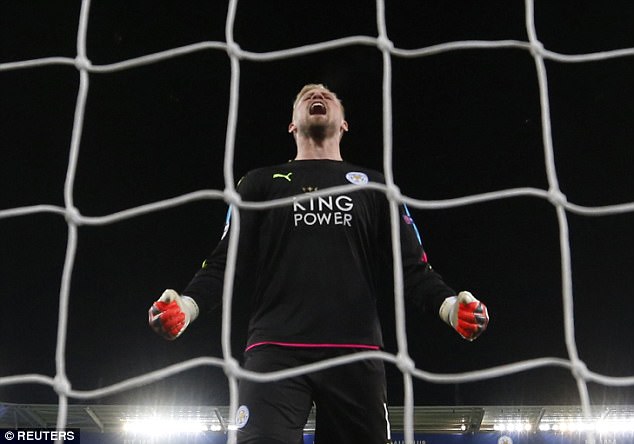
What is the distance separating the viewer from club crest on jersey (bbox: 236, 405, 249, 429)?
80cm

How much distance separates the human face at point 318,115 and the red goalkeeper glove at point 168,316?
1.10ft

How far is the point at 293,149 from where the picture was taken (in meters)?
3.01

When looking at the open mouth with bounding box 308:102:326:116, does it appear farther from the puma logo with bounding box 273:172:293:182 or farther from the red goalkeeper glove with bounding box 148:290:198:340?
the red goalkeeper glove with bounding box 148:290:198:340

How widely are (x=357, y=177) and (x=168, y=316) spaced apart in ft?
1.09

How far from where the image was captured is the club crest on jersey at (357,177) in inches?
37.9

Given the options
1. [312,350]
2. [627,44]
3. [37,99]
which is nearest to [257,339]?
[312,350]

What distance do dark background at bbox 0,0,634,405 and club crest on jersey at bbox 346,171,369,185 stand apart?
148 centimetres

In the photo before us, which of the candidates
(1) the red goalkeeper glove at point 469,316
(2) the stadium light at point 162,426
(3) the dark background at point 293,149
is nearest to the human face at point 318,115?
(1) the red goalkeeper glove at point 469,316

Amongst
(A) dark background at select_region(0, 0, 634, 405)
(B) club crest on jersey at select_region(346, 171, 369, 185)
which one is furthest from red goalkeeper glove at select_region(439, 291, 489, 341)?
(A) dark background at select_region(0, 0, 634, 405)

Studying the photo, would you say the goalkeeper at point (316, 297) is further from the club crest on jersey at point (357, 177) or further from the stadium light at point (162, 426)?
the stadium light at point (162, 426)

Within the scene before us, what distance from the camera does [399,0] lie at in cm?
231

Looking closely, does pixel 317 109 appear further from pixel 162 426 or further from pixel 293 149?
pixel 162 426

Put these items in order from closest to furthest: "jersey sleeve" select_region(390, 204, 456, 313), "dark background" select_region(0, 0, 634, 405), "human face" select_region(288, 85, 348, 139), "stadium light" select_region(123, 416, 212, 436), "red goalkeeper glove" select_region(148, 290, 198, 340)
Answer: "red goalkeeper glove" select_region(148, 290, 198, 340)
"jersey sleeve" select_region(390, 204, 456, 313)
"human face" select_region(288, 85, 348, 139)
"dark background" select_region(0, 0, 634, 405)
"stadium light" select_region(123, 416, 212, 436)

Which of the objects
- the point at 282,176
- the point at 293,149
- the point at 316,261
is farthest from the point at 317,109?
the point at 293,149
